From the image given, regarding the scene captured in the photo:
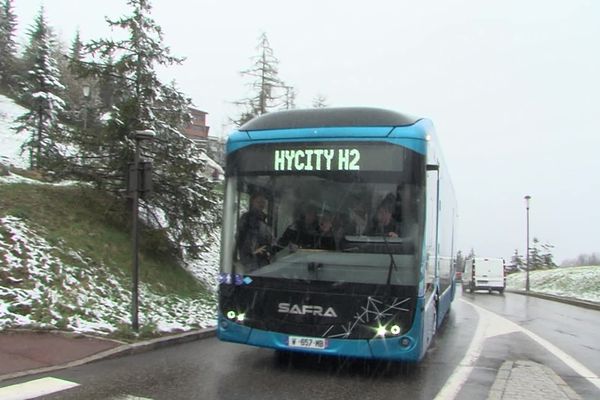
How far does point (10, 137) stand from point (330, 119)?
50536mm

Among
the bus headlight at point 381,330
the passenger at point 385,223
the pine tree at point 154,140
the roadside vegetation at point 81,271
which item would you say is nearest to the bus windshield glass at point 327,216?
the passenger at point 385,223

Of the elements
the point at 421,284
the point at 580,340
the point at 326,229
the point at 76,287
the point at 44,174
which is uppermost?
the point at 44,174

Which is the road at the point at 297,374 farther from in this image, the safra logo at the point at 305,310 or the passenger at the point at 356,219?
the passenger at the point at 356,219

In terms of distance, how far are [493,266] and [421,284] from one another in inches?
1414

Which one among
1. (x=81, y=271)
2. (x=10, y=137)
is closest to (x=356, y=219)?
(x=81, y=271)

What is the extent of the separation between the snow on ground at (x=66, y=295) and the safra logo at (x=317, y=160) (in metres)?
4.66

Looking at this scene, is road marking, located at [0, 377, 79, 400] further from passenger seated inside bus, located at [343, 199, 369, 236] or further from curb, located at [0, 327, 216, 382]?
passenger seated inside bus, located at [343, 199, 369, 236]

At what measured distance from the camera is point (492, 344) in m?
11.0

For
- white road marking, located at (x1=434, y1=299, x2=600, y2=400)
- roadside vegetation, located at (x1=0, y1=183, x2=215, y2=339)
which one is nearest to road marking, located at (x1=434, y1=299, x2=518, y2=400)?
white road marking, located at (x1=434, y1=299, x2=600, y2=400)

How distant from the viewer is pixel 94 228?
1421 cm

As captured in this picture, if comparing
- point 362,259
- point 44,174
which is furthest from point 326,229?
point 44,174

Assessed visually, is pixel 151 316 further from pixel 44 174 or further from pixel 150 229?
pixel 44 174

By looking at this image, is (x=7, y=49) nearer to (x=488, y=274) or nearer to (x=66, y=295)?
(x=488, y=274)

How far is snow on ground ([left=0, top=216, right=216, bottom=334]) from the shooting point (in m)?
9.48
